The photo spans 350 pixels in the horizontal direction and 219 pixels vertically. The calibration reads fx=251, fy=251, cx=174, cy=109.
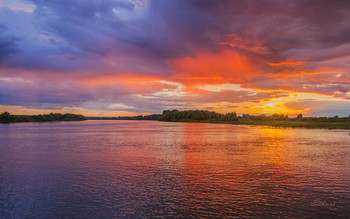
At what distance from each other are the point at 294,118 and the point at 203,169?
185583 mm

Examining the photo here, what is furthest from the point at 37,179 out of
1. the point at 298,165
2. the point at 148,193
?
the point at 298,165

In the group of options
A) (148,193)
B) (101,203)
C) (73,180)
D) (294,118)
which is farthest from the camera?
(294,118)

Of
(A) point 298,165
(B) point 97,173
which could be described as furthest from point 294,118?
(B) point 97,173

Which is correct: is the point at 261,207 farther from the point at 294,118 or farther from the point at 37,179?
the point at 294,118

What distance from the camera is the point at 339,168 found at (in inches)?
1198

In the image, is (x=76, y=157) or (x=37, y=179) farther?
(x=76, y=157)

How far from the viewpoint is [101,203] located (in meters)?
19.2

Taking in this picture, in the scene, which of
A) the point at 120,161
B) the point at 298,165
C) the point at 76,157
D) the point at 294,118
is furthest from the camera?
the point at 294,118

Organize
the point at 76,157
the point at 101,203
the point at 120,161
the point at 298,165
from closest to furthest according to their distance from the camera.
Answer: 1. the point at 101,203
2. the point at 298,165
3. the point at 120,161
4. the point at 76,157

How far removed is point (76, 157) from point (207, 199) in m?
27.0

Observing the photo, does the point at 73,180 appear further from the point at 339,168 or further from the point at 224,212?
the point at 339,168

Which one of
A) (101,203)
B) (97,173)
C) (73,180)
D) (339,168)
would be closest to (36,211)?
(101,203)

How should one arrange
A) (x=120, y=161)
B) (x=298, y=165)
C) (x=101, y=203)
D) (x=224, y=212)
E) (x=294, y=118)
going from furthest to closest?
1. (x=294, y=118)
2. (x=120, y=161)
3. (x=298, y=165)
4. (x=101, y=203)
5. (x=224, y=212)

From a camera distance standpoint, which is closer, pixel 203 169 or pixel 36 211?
pixel 36 211
